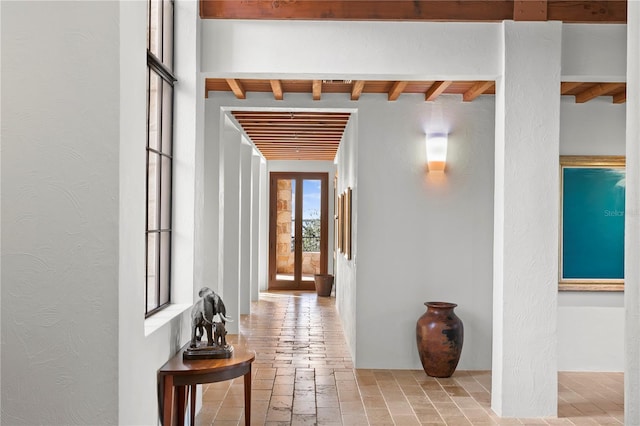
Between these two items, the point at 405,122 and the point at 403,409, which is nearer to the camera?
the point at 403,409

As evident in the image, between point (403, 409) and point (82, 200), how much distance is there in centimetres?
328

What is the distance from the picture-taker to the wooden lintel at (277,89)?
5856 mm

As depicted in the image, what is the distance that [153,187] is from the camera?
412cm

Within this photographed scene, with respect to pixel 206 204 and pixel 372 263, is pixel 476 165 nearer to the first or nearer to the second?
pixel 372 263

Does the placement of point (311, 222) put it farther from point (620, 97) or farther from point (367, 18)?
point (367, 18)

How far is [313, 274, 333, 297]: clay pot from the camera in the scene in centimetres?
1262

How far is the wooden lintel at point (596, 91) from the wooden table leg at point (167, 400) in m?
4.67

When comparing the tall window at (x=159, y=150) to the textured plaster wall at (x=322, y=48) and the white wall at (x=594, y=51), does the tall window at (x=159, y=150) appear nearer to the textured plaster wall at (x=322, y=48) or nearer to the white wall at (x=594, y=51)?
the textured plaster wall at (x=322, y=48)

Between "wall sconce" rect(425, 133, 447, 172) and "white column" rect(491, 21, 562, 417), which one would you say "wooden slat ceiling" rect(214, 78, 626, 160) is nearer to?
"wall sconce" rect(425, 133, 447, 172)

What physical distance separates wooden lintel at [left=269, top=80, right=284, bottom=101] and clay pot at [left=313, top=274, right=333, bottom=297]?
651 centimetres

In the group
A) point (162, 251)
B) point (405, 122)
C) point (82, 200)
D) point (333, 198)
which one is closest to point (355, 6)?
point (405, 122)

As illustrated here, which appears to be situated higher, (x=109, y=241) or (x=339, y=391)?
(x=109, y=241)

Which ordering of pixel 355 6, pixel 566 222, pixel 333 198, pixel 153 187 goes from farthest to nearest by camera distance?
pixel 333 198
pixel 566 222
pixel 355 6
pixel 153 187

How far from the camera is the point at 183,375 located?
11.5 ft
